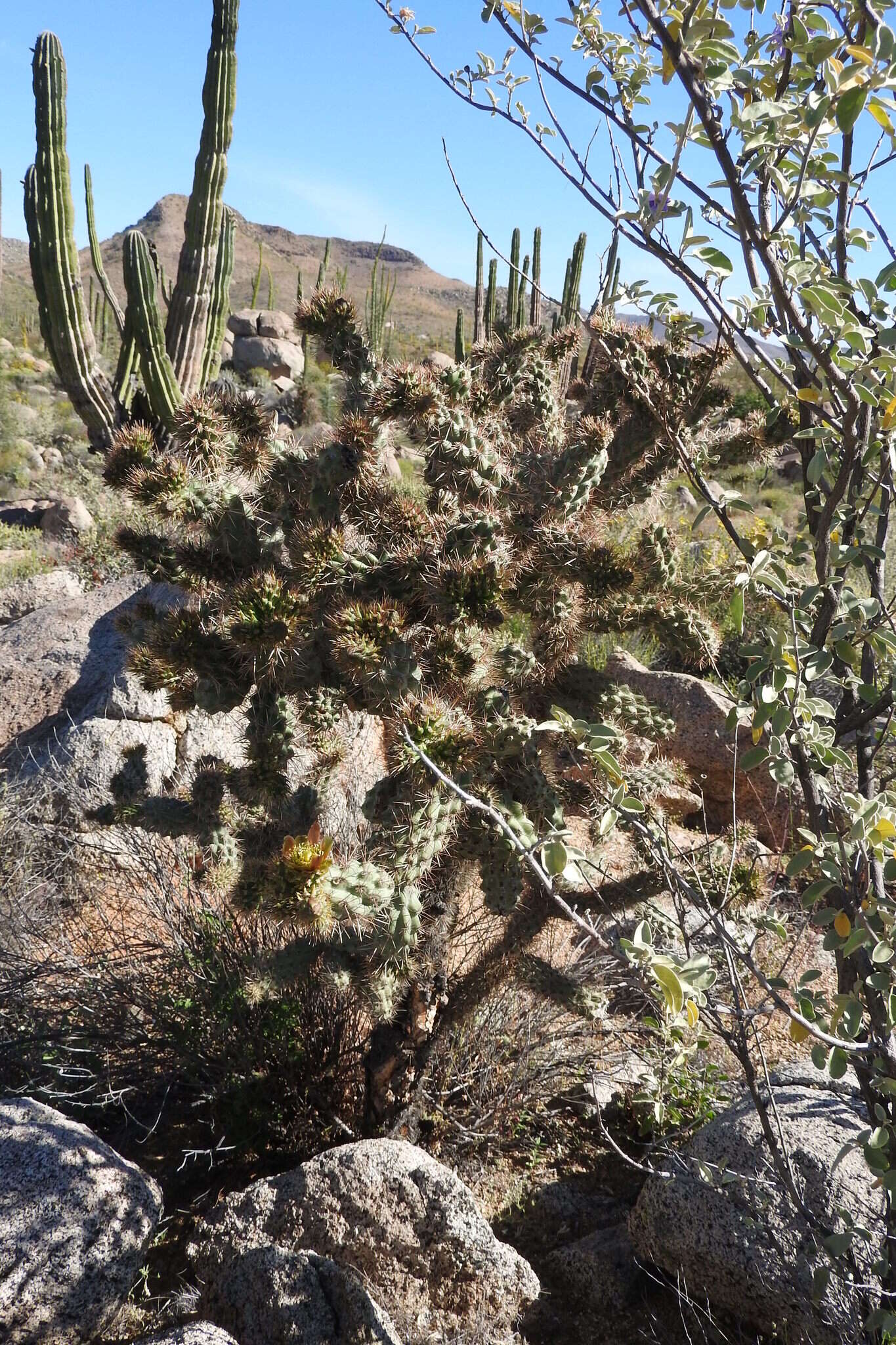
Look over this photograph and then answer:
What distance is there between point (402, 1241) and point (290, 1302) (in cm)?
34

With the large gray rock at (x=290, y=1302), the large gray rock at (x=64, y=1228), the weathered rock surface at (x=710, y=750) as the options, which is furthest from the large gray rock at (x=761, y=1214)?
the weathered rock surface at (x=710, y=750)

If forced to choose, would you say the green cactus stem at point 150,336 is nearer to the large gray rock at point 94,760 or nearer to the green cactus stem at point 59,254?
the green cactus stem at point 59,254

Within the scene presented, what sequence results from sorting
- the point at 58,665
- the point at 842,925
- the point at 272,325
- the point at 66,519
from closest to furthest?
1. the point at 842,925
2. the point at 58,665
3. the point at 66,519
4. the point at 272,325

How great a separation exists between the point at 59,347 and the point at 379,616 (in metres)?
9.70

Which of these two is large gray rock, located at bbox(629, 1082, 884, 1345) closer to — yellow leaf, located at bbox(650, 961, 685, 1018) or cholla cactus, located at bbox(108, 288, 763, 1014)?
cholla cactus, located at bbox(108, 288, 763, 1014)

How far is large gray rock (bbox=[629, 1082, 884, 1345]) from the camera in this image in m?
2.37

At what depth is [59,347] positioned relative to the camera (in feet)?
34.9

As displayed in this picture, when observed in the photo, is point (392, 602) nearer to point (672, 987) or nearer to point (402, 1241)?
point (672, 987)

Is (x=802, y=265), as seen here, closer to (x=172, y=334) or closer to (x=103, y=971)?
(x=103, y=971)

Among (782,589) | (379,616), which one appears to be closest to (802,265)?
(782,589)

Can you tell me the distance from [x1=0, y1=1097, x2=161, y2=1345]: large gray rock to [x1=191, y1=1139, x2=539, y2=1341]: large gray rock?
212 millimetres

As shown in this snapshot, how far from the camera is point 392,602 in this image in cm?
277

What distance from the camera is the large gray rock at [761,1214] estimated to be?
7.77 ft

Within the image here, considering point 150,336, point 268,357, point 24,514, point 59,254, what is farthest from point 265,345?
point 150,336
